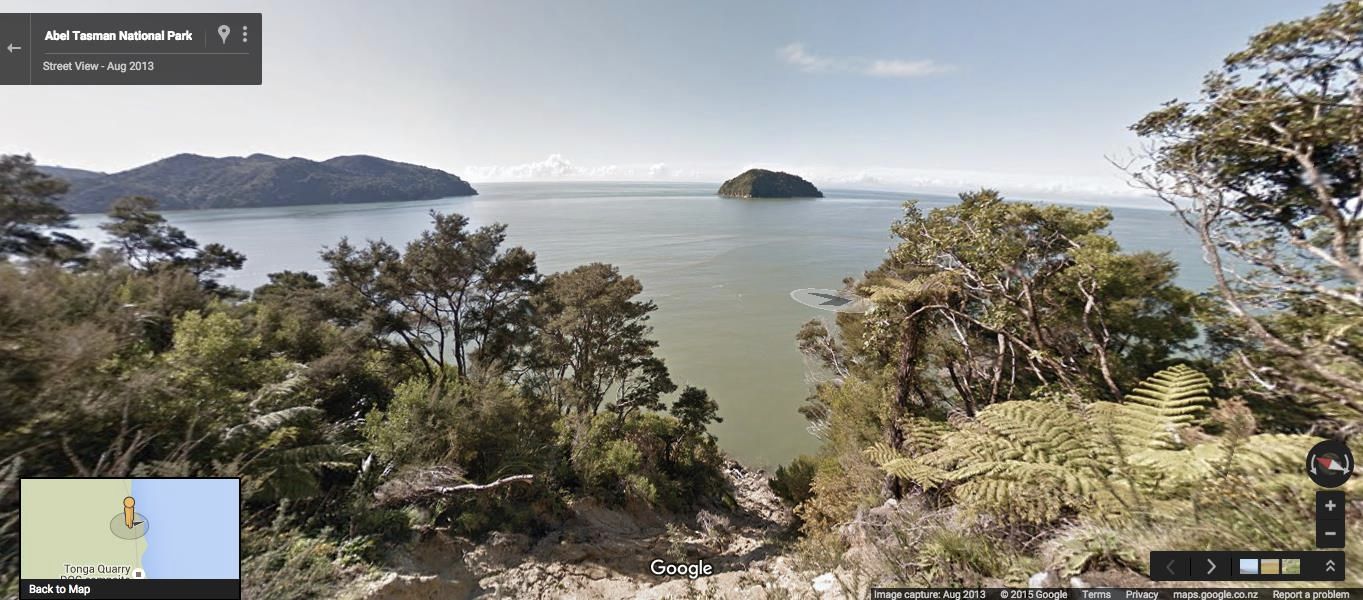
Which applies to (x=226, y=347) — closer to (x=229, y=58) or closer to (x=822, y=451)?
(x=229, y=58)

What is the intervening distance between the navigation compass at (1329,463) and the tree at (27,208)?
2070 centimetres

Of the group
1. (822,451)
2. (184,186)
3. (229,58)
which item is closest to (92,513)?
(229,58)

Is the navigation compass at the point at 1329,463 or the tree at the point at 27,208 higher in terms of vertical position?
the tree at the point at 27,208

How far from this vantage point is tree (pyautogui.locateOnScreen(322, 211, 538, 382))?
33.0ft

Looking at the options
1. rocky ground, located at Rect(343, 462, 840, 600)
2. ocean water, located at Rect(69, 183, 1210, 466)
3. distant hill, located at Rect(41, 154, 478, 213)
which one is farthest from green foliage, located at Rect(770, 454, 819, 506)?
distant hill, located at Rect(41, 154, 478, 213)

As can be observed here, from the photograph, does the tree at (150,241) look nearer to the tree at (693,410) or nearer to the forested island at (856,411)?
the forested island at (856,411)

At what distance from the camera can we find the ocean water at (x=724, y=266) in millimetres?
13969

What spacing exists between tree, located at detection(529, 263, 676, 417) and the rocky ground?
11.0 ft

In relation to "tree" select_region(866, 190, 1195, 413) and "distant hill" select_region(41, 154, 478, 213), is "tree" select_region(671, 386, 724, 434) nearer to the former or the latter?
"tree" select_region(866, 190, 1195, 413)

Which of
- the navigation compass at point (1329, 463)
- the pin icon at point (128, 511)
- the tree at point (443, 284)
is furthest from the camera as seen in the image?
the tree at point (443, 284)

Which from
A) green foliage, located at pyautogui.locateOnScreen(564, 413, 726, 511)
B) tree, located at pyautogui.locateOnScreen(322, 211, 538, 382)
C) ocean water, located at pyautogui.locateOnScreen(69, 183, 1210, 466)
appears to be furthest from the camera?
ocean water, located at pyautogui.locateOnScreen(69, 183, 1210, 466)

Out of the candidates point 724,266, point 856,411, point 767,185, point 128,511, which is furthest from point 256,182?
point 767,185

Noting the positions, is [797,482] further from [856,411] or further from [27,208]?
[27,208]

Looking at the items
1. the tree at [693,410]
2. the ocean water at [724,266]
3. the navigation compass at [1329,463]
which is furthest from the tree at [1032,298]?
the tree at [693,410]
